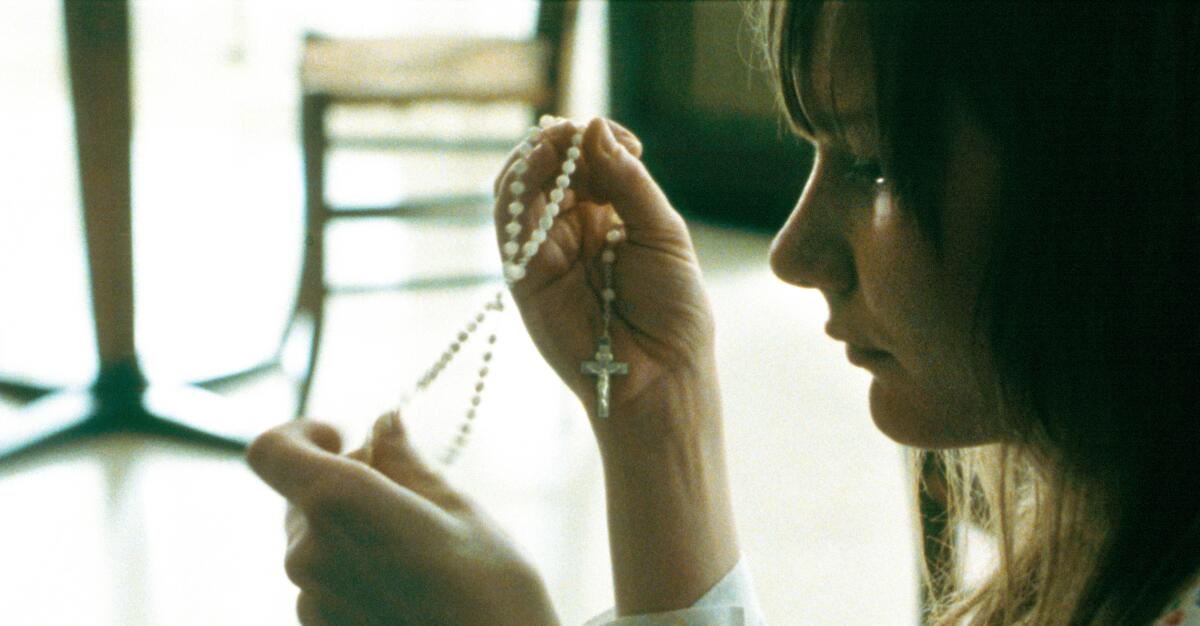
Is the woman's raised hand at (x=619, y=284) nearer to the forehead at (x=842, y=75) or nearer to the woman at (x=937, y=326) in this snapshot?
the woman at (x=937, y=326)

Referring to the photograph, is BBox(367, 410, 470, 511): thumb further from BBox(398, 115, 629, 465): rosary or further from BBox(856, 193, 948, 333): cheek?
BBox(856, 193, 948, 333): cheek

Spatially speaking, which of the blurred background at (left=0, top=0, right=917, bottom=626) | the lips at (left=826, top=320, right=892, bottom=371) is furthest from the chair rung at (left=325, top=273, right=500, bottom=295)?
the lips at (left=826, top=320, right=892, bottom=371)

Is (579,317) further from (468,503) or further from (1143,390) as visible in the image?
(1143,390)

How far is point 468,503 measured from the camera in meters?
0.72

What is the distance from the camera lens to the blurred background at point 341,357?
60.9 inches

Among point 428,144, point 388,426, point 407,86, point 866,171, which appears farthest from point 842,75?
point 428,144

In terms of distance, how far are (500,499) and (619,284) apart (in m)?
1.01

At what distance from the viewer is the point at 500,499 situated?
1.75 metres

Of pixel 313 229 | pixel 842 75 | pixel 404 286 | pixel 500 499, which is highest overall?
pixel 842 75

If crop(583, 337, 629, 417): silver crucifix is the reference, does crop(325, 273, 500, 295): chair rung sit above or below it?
below

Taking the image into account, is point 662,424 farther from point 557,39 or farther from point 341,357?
point 341,357

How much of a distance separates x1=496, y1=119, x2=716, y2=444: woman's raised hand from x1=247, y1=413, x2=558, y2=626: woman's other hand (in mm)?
130

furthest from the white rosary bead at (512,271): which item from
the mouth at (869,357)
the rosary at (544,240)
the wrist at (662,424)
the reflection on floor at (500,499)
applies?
the reflection on floor at (500,499)

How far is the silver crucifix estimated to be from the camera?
740 mm
